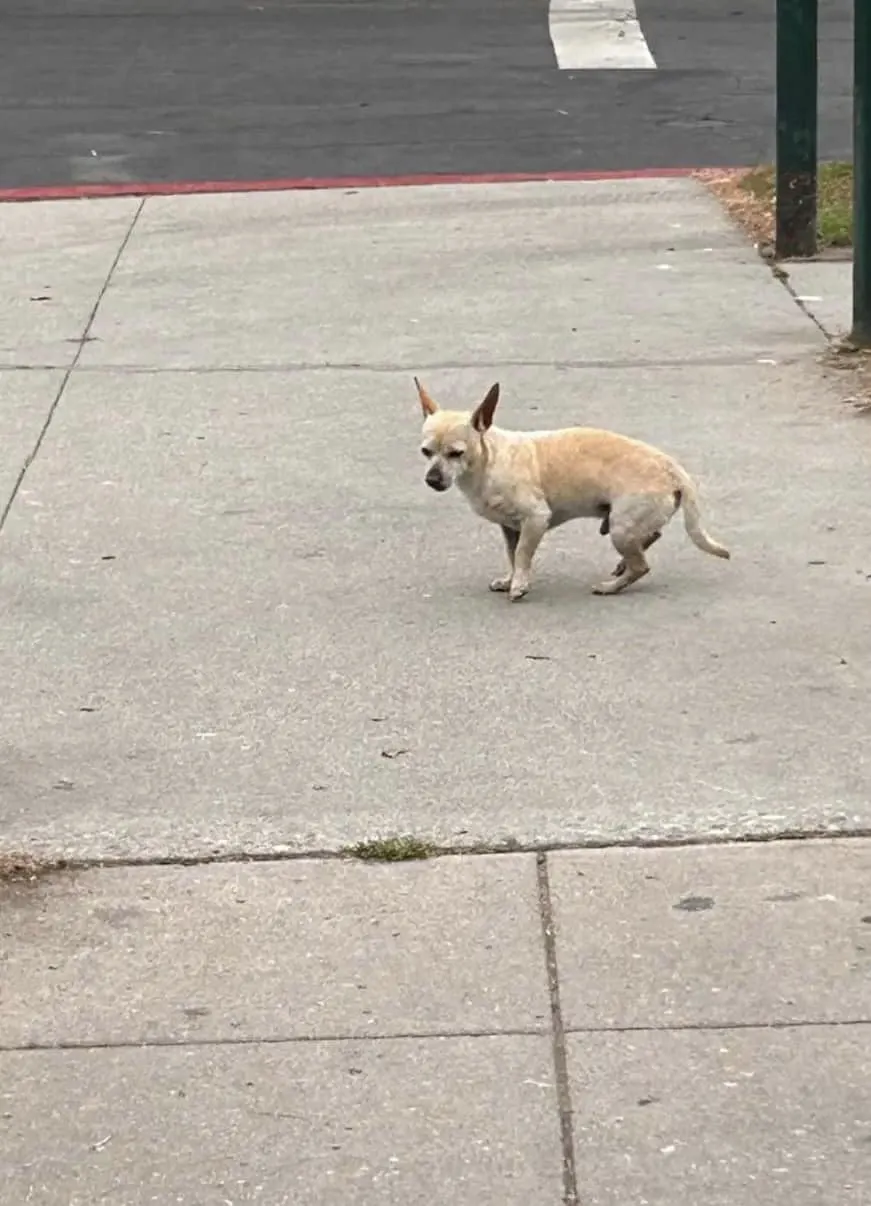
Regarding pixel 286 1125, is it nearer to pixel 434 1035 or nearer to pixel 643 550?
pixel 434 1035

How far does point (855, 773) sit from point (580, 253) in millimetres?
6545

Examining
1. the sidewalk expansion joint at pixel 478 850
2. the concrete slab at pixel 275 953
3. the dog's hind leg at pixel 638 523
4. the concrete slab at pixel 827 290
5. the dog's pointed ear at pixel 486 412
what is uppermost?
the dog's pointed ear at pixel 486 412

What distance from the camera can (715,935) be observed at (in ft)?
15.5

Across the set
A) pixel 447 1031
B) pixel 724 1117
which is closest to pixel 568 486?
pixel 447 1031

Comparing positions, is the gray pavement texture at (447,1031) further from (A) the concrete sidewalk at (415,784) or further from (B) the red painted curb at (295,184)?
(B) the red painted curb at (295,184)

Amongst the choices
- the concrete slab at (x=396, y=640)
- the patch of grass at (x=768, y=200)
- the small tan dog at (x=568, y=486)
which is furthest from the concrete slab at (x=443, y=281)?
the small tan dog at (x=568, y=486)

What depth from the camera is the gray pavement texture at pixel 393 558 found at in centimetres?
552

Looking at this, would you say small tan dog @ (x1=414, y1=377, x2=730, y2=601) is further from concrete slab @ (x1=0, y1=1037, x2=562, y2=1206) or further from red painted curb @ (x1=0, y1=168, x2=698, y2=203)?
red painted curb @ (x1=0, y1=168, x2=698, y2=203)

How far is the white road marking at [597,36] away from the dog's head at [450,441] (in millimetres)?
10921

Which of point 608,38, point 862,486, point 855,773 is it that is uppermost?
point 855,773

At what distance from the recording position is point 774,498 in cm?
786

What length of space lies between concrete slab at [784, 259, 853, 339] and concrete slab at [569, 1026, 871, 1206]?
19.8 ft

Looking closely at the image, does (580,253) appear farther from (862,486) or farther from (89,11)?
(89,11)

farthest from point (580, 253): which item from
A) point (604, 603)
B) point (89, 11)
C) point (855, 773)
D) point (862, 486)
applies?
point (89, 11)
